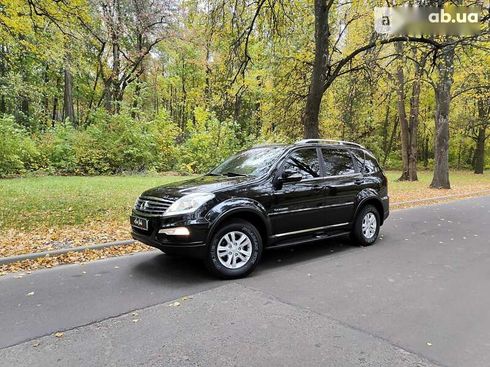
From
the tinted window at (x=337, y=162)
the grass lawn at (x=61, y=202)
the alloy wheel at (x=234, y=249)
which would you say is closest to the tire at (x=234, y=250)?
the alloy wheel at (x=234, y=249)

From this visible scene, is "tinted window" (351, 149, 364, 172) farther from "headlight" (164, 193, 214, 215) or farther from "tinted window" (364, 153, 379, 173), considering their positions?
"headlight" (164, 193, 214, 215)

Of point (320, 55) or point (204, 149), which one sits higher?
point (320, 55)

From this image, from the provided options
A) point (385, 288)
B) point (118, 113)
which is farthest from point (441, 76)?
point (118, 113)

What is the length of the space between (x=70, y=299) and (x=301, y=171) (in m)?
3.82

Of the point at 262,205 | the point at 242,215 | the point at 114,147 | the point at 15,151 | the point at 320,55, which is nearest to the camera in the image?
the point at 242,215

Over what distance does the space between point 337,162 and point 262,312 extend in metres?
3.72

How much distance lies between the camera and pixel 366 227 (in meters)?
7.48

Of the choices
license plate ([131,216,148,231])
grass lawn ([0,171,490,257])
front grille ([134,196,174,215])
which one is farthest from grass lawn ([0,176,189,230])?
front grille ([134,196,174,215])

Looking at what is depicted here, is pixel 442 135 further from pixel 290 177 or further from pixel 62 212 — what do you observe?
pixel 62 212

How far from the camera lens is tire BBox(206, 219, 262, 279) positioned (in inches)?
208

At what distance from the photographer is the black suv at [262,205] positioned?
521 centimetres

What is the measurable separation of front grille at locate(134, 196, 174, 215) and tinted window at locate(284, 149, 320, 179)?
1986 mm

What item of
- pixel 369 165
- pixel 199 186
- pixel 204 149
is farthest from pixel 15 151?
pixel 369 165

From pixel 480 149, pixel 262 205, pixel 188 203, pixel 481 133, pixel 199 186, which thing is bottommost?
pixel 262 205
